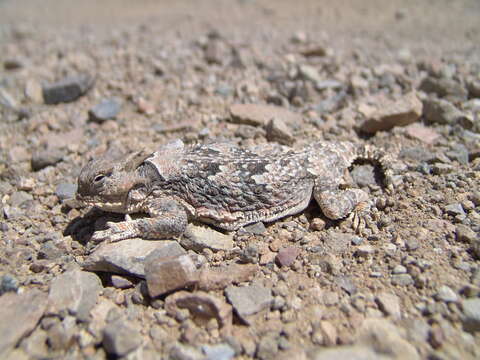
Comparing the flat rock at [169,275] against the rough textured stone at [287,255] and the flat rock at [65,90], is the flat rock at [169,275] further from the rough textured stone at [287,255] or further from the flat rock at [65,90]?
the flat rock at [65,90]

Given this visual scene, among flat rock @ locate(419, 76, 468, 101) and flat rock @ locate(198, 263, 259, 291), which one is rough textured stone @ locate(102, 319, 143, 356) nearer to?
flat rock @ locate(198, 263, 259, 291)

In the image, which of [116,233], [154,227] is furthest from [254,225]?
[116,233]

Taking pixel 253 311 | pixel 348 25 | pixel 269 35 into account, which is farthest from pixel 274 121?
pixel 348 25

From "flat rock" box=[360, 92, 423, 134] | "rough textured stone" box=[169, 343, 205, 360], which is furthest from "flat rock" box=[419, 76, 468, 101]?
"rough textured stone" box=[169, 343, 205, 360]

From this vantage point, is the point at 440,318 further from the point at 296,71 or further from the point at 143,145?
the point at 296,71

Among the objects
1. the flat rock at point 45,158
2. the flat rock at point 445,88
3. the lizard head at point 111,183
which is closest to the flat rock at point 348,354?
the lizard head at point 111,183

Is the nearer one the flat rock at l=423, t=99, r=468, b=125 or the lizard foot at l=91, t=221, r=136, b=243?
the lizard foot at l=91, t=221, r=136, b=243

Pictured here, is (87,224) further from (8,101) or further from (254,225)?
(8,101)
